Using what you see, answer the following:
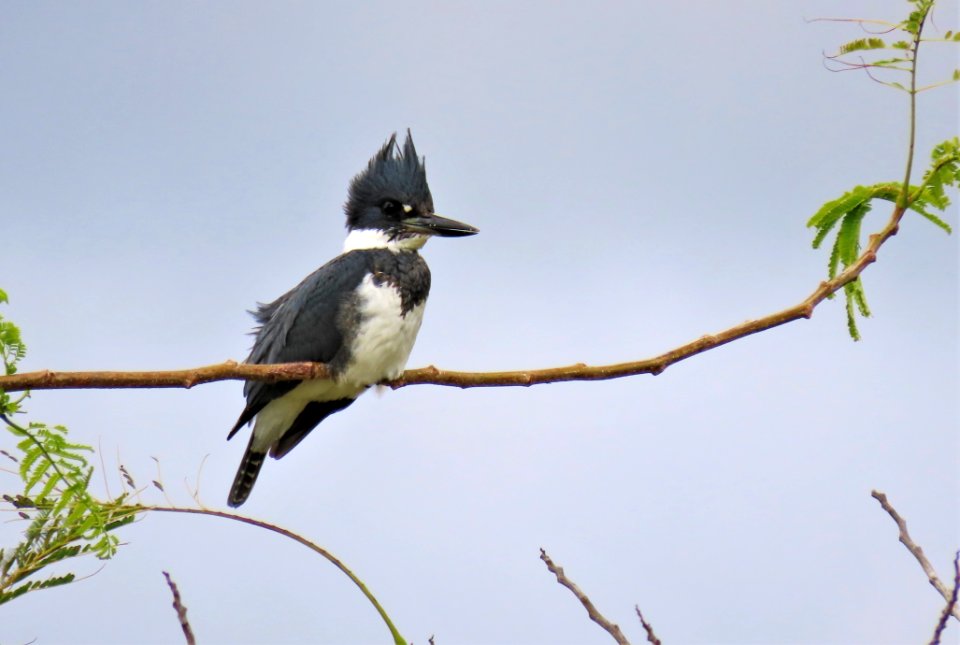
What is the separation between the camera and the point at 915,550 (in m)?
3.09

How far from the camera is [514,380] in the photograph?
141 inches

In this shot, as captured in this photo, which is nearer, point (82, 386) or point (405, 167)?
point (82, 386)

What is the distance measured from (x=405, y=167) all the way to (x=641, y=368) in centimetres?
309

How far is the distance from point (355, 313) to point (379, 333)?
14 centimetres

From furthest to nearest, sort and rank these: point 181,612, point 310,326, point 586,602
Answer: point 310,326 < point 586,602 < point 181,612

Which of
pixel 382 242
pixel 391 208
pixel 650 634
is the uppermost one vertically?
pixel 391 208

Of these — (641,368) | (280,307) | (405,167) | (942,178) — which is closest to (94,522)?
(641,368)

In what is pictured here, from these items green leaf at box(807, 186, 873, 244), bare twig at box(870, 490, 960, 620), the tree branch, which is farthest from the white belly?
bare twig at box(870, 490, 960, 620)

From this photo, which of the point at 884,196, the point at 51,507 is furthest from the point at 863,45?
the point at 51,507

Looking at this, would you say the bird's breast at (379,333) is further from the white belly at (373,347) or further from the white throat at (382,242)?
the white throat at (382,242)

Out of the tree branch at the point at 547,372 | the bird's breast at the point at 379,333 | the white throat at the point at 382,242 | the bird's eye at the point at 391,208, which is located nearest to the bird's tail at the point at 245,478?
the bird's breast at the point at 379,333

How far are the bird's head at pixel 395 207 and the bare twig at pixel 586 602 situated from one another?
2.97 meters

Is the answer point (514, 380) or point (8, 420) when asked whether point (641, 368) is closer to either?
point (514, 380)

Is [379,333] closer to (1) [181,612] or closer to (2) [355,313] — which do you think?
(2) [355,313]
